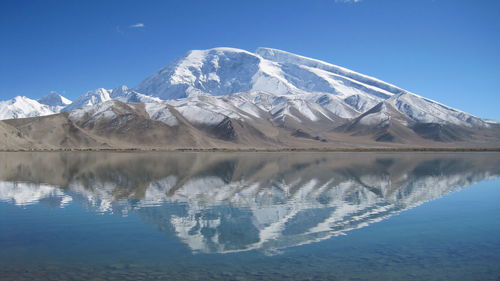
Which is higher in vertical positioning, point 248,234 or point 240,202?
point 240,202

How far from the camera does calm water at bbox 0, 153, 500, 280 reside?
1730 cm

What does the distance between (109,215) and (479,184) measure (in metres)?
42.7

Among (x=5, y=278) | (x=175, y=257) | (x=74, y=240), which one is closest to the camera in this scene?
(x=5, y=278)

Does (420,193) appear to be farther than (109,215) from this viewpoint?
Yes

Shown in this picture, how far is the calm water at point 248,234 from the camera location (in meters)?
A: 17.3

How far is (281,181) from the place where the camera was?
52.2 metres

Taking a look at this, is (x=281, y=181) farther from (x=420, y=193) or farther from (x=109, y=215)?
(x=109, y=215)

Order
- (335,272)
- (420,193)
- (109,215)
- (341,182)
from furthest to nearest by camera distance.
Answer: (341,182) < (420,193) < (109,215) < (335,272)

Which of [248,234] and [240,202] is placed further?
[240,202]

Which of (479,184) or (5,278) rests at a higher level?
(479,184)

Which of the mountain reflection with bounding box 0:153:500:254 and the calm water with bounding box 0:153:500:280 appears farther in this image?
the mountain reflection with bounding box 0:153:500:254

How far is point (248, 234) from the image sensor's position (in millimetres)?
23578

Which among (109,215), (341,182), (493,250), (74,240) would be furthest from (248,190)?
(493,250)

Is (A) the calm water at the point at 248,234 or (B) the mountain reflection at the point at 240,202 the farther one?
(B) the mountain reflection at the point at 240,202
